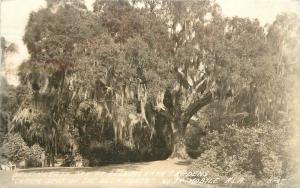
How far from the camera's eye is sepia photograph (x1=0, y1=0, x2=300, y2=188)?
13.5 meters

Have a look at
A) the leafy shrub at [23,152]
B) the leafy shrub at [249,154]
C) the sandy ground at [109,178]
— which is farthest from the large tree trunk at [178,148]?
the leafy shrub at [23,152]

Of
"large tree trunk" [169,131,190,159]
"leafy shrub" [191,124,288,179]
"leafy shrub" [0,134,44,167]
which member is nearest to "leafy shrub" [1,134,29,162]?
"leafy shrub" [0,134,44,167]

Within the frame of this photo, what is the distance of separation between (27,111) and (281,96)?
32.6ft

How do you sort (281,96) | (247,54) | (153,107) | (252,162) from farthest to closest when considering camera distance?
(153,107) < (247,54) < (281,96) < (252,162)

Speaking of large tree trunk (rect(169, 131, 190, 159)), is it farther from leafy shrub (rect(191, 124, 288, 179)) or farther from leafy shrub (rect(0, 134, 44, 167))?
leafy shrub (rect(0, 134, 44, 167))

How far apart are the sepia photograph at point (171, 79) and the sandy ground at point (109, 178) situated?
33mm

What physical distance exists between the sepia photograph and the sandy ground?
3 centimetres

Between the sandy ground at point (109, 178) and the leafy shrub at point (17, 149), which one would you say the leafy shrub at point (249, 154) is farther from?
the leafy shrub at point (17, 149)

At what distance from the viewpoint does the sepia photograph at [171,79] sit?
1352cm

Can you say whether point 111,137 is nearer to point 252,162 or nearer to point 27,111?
point 27,111

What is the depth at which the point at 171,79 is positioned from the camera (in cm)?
1664

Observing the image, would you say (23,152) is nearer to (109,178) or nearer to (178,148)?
(178,148)

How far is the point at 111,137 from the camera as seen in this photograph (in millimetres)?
20875

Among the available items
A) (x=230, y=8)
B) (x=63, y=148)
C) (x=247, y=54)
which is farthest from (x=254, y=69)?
(x=63, y=148)
